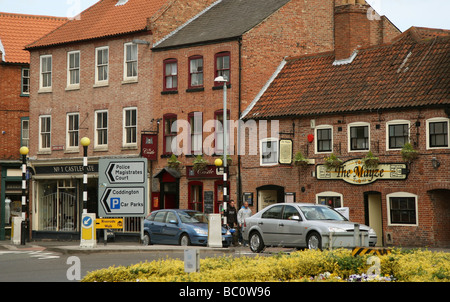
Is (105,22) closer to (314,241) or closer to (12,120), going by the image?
(12,120)

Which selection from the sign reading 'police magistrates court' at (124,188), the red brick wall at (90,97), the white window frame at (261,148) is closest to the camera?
the sign reading 'police magistrates court' at (124,188)

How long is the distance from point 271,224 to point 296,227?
1.12 meters

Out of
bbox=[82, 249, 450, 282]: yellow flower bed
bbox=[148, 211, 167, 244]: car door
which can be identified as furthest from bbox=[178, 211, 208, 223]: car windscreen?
bbox=[82, 249, 450, 282]: yellow flower bed

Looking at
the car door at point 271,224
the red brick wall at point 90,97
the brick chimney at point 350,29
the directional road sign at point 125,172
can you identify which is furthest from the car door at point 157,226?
the brick chimney at point 350,29

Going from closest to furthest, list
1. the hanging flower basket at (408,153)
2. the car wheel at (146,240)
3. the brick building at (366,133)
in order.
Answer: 1. the hanging flower basket at (408,153)
2. the brick building at (366,133)
3. the car wheel at (146,240)

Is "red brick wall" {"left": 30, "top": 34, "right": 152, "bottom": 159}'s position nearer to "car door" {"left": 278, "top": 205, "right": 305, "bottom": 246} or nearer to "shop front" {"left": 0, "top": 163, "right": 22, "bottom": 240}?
"shop front" {"left": 0, "top": 163, "right": 22, "bottom": 240}

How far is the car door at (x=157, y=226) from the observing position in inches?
1239

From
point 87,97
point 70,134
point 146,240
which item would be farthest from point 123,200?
point 70,134

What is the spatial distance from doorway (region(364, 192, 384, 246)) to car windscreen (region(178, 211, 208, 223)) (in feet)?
20.9

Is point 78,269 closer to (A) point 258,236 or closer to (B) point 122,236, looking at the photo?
(A) point 258,236

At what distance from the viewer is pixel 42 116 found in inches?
1796

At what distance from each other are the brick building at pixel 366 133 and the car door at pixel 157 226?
6.05m

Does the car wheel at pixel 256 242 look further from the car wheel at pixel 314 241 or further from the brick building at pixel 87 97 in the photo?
the brick building at pixel 87 97

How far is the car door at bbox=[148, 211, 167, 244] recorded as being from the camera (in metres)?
31.5
